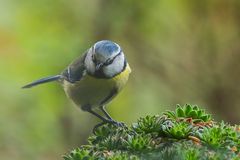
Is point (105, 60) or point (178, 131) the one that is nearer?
point (178, 131)

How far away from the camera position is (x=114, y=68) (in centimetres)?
337

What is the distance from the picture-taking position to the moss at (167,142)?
4.96 feet

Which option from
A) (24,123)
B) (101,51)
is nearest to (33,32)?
(24,123)

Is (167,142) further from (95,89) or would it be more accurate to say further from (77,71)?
(77,71)

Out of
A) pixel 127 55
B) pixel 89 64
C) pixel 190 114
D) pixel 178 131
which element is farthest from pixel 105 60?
pixel 127 55

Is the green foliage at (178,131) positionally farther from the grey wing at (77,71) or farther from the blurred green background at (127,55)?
the blurred green background at (127,55)

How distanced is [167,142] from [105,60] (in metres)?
1.57

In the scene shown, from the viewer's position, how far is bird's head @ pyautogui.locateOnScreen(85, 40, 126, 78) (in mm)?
3066

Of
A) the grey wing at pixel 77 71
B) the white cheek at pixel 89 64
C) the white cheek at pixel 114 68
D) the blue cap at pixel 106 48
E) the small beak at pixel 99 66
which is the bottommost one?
the blue cap at pixel 106 48

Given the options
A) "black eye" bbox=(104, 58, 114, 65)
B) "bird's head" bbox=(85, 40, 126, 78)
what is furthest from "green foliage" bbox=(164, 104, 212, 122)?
"black eye" bbox=(104, 58, 114, 65)

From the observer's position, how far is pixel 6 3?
5812 millimetres

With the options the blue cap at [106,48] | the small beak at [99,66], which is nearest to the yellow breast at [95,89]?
the small beak at [99,66]

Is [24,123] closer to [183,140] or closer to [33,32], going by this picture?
[33,32]

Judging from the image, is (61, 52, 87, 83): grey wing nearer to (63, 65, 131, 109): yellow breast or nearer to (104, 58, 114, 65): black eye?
(63, 65, 131, 109): yellow breast
